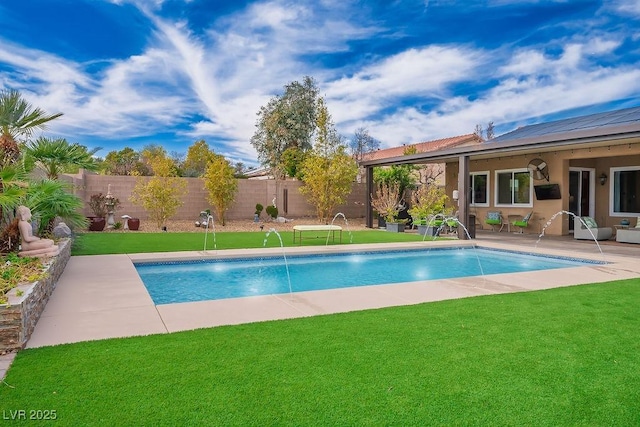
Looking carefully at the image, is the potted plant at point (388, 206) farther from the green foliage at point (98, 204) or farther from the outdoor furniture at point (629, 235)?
the green foliage at point (98, 204)

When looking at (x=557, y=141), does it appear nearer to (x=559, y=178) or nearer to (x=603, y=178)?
(x=559, y=178)

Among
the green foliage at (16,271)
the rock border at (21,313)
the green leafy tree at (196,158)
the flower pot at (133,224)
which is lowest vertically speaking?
the rock border at (21,313)

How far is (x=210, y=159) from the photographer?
710 inches

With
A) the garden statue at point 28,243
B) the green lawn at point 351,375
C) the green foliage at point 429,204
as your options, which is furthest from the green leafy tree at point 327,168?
the green lawn at point 351,375

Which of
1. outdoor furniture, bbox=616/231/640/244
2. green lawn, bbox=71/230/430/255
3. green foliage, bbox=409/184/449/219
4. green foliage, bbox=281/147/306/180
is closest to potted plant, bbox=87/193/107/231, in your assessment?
green lawn, bbox=71/230/430/255

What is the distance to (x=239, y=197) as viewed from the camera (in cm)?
1895

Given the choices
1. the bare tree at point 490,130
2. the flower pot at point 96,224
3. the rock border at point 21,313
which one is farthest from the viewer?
the bare tree at point 490,130

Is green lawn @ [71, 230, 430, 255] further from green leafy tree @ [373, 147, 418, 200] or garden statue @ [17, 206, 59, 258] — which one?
green leafy tree @ [373, 147, 418, 200]

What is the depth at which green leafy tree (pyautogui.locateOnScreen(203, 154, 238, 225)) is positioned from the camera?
16.8 meters

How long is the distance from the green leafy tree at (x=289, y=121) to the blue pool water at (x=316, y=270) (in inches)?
628

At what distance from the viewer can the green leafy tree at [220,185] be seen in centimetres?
1675

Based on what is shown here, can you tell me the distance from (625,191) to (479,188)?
5.00 meters

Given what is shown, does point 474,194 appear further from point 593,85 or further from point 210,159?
point 210,159

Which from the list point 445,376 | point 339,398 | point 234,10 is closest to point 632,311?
point 445,376
